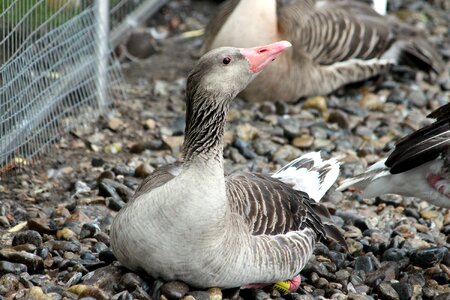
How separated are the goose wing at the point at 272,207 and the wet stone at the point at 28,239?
124cm

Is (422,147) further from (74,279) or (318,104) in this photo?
(318,104)

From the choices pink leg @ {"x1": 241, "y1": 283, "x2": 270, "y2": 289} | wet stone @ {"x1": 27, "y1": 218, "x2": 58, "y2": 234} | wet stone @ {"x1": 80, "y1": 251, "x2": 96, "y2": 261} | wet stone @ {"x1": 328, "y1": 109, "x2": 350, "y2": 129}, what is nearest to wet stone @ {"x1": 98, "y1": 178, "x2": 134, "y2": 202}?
wet stone @ {"x1": 27, "y1": 218, "x2": 58, "y2": 234}

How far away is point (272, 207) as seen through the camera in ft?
17.7

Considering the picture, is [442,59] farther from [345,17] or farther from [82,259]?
[82,259]

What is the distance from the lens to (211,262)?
4875 millimetres

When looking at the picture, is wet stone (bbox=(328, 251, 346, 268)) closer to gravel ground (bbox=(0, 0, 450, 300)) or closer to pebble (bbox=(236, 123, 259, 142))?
gravel ground (bbox=(0, 0, 450, 300))

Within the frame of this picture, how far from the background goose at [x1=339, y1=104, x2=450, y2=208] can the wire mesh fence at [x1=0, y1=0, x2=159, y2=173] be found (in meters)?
2.34

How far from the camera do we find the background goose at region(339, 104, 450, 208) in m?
6.07

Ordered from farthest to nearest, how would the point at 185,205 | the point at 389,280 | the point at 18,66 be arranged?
the point at 18,66
the point at 389,280
the point at 185,205

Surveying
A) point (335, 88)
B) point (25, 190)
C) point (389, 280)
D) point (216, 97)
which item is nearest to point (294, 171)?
point (389, 280)

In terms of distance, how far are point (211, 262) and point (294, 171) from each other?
1452 millimetres

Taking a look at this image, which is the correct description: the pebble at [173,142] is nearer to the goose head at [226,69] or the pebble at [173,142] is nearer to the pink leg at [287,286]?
the pink leg at [287,286]

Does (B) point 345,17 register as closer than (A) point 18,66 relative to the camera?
No

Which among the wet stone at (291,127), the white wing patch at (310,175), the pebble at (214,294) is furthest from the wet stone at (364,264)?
the wet stone at (291,127)
